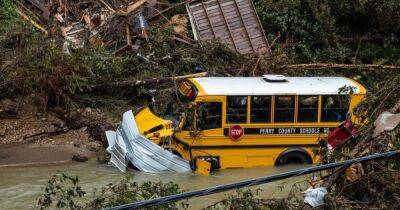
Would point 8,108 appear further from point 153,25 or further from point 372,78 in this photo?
point 372,78

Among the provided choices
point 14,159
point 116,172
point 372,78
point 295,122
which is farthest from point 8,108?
point 372,78

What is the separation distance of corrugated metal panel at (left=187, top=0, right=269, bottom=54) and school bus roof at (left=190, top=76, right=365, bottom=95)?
412 centimetres

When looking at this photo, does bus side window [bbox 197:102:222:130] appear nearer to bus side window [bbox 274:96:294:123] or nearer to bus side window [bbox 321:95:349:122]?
bus side window [bbox 274:96:294:123]

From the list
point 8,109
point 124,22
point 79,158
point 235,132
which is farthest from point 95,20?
point 235,132

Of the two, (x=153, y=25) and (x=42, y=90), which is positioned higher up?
(x=153, y=25)

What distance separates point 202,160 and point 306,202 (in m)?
6.57

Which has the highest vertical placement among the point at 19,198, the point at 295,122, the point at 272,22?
the point at 272,22

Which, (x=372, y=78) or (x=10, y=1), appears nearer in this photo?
(x=372, y=78)

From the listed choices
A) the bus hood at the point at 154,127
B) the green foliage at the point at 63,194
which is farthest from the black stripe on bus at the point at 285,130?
the green foliage at the point at 63,194

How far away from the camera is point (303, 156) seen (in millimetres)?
13039

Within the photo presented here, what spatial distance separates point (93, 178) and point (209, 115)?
2640mm

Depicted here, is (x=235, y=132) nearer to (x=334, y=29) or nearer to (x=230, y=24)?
(x=230, y=24)

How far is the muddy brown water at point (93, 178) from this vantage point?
1155 centimetres

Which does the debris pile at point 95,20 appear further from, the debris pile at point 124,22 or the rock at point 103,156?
the rock at point 103,156
